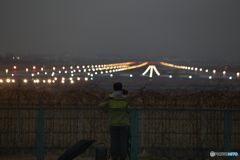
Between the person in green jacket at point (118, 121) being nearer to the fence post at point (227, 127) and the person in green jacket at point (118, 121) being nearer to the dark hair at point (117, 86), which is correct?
the dark hair at point (117, 86)

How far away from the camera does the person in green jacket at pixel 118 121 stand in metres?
13.6

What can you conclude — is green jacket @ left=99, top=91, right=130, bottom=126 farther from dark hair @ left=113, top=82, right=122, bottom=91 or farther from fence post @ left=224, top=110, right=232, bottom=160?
fence post @ left=224, top=110, right=232, bottom=160

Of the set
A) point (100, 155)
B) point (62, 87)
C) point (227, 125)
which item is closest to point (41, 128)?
point (100, 155)

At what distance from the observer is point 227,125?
13477mm

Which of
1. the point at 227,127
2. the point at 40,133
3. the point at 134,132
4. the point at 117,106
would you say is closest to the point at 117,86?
the point at 117,106

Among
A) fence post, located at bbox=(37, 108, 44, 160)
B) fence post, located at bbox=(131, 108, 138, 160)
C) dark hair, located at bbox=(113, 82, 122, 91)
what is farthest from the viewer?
dark hair, located at bbox=(113, 82, 122, 91)

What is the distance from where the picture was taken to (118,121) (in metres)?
13.6

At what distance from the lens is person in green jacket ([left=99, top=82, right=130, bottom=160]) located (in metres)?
13.6

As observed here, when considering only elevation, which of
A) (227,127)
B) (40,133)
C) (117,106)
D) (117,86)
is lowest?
(40,133)

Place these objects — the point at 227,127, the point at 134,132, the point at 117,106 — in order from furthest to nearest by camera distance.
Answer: the point at 117,106, the point at 227,127, the point at 134,132

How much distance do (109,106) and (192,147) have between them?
489 centimetres

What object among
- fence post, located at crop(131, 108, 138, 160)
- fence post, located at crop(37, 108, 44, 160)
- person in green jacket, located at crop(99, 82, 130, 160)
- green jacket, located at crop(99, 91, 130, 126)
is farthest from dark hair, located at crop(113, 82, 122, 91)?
fence post, located at crop(37, 108, 44, 160)

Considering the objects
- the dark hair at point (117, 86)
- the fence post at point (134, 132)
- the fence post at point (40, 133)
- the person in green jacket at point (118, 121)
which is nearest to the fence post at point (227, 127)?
the fence post at point (134, 132)

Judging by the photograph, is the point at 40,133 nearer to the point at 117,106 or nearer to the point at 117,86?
the point at 117,106
